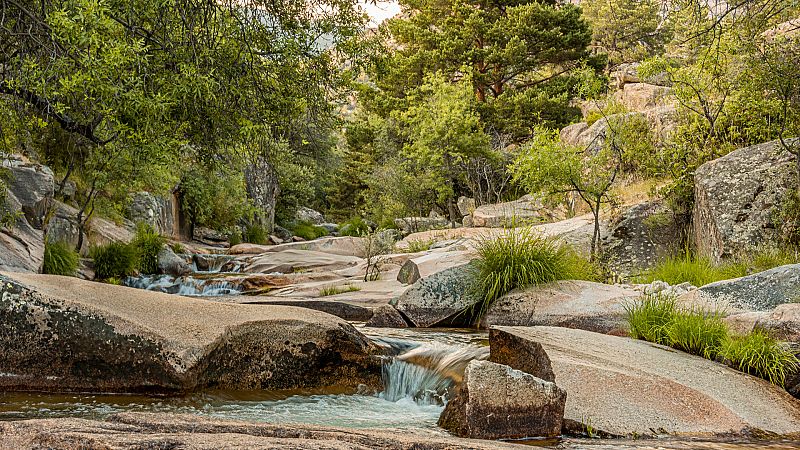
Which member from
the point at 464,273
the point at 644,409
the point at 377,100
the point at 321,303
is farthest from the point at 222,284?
the point at 377,100

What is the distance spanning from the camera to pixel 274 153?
27.2ft

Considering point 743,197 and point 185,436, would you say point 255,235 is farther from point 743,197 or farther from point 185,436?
point 185,436

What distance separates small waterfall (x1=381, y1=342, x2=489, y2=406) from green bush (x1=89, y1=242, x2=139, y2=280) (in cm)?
1091

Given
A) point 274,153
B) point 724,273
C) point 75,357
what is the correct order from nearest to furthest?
point 75,357 → point 274,153 → point 724,273

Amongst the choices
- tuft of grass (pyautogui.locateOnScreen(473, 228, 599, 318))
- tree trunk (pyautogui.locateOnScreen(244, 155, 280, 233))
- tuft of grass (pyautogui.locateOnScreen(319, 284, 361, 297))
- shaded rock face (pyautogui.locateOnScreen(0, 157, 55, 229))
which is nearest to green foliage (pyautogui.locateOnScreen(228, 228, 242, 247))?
tree trunk (pyautogui.locateOnScreen(244, 155, 280, 233))

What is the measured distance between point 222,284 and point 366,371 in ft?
32.4

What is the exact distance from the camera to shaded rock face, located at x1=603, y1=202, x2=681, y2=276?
41.9 feet

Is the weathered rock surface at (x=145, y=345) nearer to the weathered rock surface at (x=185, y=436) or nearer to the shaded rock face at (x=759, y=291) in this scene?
the weathered rock surface at (x=185, y=436)

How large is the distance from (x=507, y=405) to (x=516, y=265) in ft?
17.8

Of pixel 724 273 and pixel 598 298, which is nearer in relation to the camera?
pixel 598 298

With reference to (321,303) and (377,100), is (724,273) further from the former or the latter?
(377,100)

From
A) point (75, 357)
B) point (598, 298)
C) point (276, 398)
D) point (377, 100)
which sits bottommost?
point (276, 398)

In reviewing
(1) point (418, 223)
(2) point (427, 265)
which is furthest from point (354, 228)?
(2) point (427, 265)

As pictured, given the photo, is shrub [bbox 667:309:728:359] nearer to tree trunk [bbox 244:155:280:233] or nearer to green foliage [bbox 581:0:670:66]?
tree trunk [bbox 244:155:280:233]
